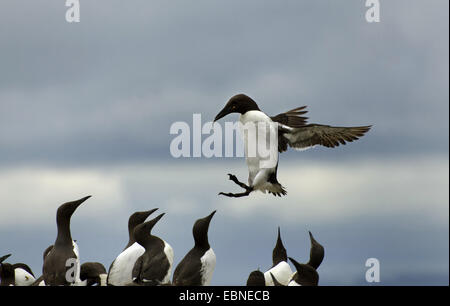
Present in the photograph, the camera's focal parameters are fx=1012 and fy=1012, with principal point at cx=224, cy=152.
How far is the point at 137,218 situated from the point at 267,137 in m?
3.60

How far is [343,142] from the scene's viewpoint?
14055 millimetres

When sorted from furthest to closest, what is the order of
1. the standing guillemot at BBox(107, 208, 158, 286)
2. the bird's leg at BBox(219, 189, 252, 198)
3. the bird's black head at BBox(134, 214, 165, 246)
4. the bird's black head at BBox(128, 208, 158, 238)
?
the bird's black head at BBox(128, 208, 158, 238) < the bird's black head at BBox(134, 214, 165, 246) < the standing guillemot at BBox(107, 208, 158, 286) < the bird's leg at BBox(219, 189, 252, 198)

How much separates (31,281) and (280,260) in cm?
418

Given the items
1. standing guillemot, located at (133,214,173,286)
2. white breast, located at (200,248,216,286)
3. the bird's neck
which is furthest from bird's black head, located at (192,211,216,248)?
the bird's neck

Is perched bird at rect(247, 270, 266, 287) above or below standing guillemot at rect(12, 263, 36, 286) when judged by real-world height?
below

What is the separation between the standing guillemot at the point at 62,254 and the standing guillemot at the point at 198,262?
1458 millimetres

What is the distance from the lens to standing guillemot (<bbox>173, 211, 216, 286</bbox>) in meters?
14.1

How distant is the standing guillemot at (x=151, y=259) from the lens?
14344 mm

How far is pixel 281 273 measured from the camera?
52.0 ft

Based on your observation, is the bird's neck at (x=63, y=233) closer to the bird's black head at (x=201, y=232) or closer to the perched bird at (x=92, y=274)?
the perched bird at (x=92, y=274)

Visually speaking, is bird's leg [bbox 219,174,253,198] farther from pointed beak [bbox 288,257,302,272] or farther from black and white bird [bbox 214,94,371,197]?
pointed beak [bbox 288,257,302,272]

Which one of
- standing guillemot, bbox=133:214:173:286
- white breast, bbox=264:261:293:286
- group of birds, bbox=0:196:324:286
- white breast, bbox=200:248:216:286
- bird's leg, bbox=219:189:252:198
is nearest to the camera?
bird's leg, bbox=219:189:252:198
